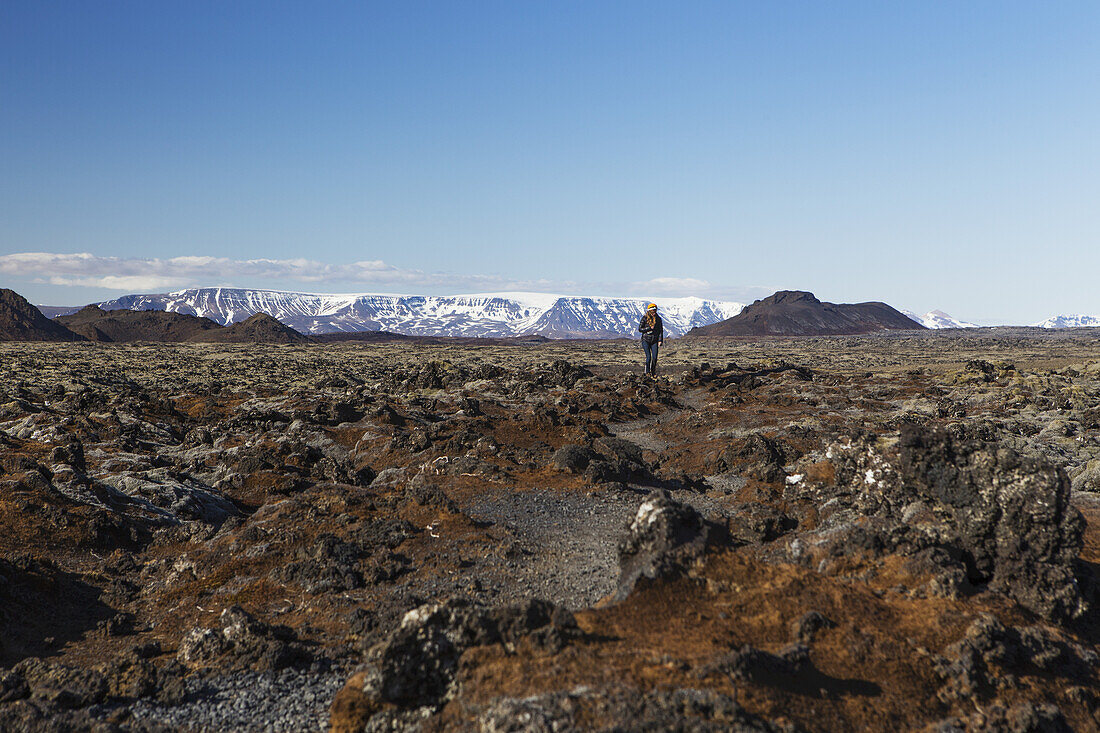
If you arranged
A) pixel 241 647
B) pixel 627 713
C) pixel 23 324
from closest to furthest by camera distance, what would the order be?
pixel 627 713 < pixel 241 647 < pixel 23 324

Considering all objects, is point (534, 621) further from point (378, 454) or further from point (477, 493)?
point (378, 454)

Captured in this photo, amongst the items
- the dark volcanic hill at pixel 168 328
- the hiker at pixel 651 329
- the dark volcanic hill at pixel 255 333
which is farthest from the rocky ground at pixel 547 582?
the dark volcanic hill at pixel 168 328

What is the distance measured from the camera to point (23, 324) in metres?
125

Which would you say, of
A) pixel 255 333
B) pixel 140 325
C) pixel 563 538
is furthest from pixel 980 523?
pixel 140 325

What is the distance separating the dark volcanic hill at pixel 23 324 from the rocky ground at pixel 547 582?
408 feet

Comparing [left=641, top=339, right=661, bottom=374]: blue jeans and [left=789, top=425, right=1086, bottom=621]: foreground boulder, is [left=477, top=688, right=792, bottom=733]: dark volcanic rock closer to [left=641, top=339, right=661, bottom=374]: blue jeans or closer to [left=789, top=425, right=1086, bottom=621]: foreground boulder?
[left=789, top=425, right=1086, bottom=621]: foreground boulder

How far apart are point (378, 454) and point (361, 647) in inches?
541

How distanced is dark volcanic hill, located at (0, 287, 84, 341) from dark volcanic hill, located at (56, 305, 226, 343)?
10518 millimetres

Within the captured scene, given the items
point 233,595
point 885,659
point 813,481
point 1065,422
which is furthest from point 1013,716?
point 1065,422

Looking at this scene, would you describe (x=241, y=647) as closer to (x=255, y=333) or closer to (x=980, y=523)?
(x=980, y=523)

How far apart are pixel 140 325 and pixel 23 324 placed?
1189 inches

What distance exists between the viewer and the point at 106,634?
10.7 meters

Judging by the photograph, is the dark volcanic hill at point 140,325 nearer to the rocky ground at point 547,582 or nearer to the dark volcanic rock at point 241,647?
the rocky ground at point 547,582

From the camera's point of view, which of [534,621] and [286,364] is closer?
[534,621]
